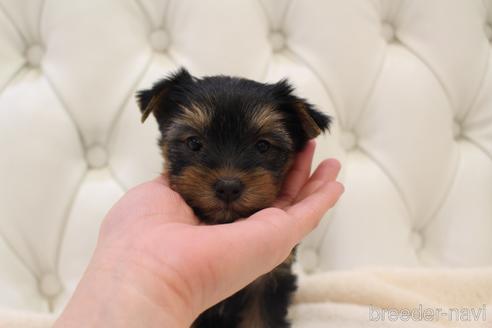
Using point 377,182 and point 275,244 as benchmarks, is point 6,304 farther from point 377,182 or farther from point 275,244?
point 377,182

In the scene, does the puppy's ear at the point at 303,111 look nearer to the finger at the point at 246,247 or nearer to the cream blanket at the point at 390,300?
the finger at the point at 246,247

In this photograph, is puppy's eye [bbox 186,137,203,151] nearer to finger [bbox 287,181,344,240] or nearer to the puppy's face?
the puppy's face

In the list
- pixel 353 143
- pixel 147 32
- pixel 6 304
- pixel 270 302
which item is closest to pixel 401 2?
pixel 353 143

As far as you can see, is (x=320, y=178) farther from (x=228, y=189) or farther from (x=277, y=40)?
(x=277, y=40)

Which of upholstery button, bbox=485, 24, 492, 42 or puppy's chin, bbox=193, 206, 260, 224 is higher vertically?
upholstery button, bbox=485, 24, 492, 42

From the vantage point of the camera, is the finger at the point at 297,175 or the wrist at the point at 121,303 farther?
the finger at the point at 297,175

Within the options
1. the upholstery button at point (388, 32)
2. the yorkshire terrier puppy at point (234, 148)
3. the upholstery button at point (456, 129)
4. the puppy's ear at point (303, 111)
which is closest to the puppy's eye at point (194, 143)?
the yorkshire terrier puppy at point (234, 148)

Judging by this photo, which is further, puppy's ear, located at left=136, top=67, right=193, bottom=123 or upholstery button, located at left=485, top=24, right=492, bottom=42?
upholstery button, located at left=485, top=24, right=492, bottom=42

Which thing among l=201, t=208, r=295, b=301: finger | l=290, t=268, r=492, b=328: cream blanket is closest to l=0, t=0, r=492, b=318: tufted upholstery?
l=290, t=268, r=492, b=328: cream blanket
